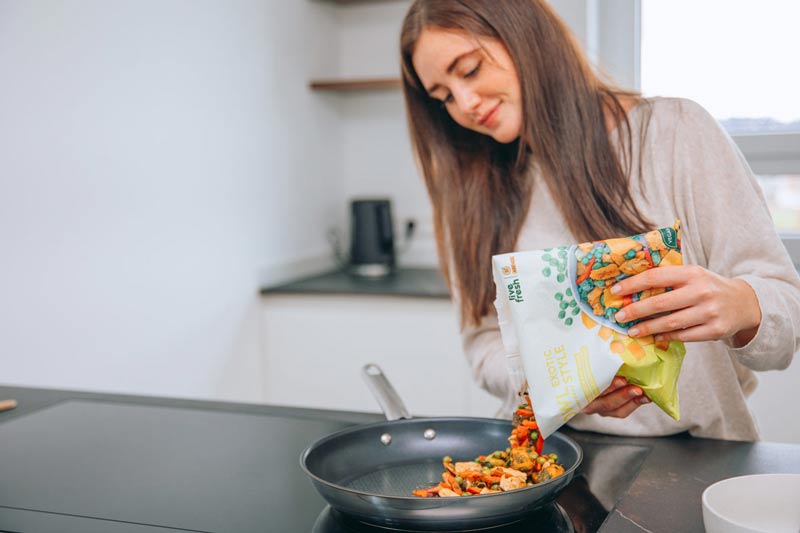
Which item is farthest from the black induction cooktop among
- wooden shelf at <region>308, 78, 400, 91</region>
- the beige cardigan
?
wooden shelf at <region>308, 78, 400, 91</region>

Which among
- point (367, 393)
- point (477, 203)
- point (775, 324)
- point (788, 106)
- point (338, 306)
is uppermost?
point (788, 106)

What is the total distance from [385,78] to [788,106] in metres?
1.22

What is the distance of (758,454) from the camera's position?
1.00m

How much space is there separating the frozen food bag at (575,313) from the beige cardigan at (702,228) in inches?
14.4

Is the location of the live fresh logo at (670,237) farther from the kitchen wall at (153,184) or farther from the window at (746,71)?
the window at (746,71)

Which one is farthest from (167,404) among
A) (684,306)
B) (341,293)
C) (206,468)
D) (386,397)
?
(341,293)

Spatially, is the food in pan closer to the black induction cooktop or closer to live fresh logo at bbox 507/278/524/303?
the black induction cooktop

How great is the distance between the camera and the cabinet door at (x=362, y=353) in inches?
92.0

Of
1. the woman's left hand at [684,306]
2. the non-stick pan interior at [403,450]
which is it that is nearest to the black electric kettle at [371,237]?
the non-stick pan interior at [403,450]

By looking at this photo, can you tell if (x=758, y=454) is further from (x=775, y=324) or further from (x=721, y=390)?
(x=721, y=390)

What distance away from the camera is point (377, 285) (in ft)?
8.23

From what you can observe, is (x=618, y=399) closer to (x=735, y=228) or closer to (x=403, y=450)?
(x=403, y=450)

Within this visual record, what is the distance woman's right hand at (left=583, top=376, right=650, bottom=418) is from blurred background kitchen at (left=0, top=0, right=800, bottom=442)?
1.25 m

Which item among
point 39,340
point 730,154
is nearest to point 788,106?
point 730,154
